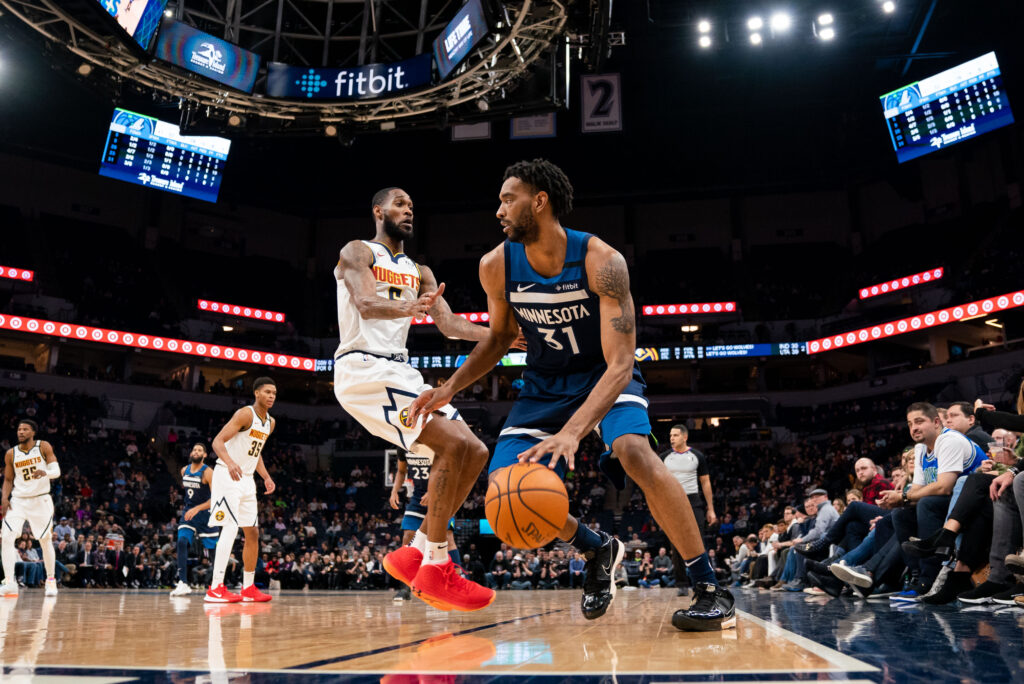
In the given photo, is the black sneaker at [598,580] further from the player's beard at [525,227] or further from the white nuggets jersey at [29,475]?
the white nuggets jersey at [29,475]

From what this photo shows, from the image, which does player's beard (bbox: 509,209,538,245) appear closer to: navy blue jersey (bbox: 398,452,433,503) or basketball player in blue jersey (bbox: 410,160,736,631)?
basketball player in blue jersey (bbox: 410,160,736,631)

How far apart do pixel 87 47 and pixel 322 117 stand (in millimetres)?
3822

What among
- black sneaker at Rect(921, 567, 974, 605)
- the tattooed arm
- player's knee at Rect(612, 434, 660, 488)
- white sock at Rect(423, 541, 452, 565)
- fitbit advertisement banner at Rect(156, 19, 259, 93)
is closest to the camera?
the tattooed arm

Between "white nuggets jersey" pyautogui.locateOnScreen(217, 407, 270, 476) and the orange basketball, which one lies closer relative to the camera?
the orange basketball

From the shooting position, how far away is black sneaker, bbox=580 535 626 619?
11.9 feet

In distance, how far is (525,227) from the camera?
3.57 m

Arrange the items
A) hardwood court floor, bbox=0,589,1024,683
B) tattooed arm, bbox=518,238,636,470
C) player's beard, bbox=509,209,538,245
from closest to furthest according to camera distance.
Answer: hardwood court floor, bbox=0,589,1024,683, tattooed arm, bbox=518,238,636,470, player's beard, bbox=509,209,538,245

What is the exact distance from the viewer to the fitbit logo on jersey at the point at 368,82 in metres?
13.2

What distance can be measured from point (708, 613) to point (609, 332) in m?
1.22

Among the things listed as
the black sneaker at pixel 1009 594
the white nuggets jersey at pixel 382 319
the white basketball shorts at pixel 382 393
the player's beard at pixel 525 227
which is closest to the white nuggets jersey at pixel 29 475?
the white nuggets jersey at pixel 382 319

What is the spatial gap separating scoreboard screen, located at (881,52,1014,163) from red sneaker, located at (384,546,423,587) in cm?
2219

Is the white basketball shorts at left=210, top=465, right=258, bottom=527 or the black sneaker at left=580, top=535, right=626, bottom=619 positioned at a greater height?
the white basketball shorts at left=210, top=465, right=258, bottom=527

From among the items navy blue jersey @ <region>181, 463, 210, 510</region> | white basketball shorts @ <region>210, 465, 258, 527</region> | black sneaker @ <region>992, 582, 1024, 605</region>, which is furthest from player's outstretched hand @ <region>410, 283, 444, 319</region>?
navy blue jersey @ <region>181, 463, 210, 510</region>

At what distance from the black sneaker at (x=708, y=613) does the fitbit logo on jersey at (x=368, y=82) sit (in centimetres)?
1139
